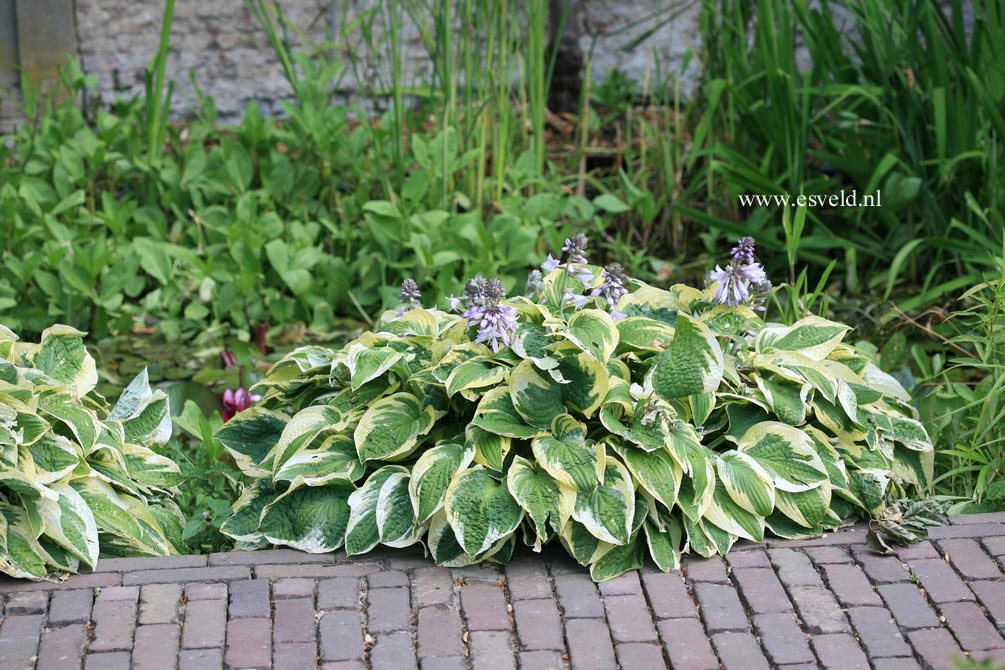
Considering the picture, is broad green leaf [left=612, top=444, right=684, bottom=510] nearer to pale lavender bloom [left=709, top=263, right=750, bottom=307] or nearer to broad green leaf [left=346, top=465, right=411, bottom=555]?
pale lavender bloom [left=709, top=263, right=750, bottom=307]

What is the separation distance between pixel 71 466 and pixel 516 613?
3.58 feet

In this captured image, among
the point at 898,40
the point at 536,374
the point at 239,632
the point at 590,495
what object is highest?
the point at 898,40

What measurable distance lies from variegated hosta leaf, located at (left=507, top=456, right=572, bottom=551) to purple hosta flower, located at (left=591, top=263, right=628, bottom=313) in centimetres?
55

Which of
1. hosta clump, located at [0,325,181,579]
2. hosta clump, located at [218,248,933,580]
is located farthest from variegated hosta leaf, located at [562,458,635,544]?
hosta clump, located at [0,325,181,579]

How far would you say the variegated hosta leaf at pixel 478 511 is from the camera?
8.24 feet

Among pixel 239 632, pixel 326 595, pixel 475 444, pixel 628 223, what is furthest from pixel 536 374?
pixel 628 223

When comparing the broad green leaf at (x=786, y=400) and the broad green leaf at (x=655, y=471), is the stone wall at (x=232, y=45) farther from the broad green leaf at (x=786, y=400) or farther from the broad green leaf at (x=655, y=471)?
the broad green leaf at (x=655, y=471)

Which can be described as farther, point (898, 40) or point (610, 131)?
point (610, 131)

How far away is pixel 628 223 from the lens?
17.1ft

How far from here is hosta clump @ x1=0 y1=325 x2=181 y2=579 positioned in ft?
8.24

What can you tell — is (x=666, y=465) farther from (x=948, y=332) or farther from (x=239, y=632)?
(x=948, y=332)

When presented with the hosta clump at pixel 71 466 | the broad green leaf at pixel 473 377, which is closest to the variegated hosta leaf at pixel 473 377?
the broad green leaf at pixel 473 377

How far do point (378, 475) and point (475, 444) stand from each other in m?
0.26

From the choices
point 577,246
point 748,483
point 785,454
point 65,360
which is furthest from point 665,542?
point 65,360
